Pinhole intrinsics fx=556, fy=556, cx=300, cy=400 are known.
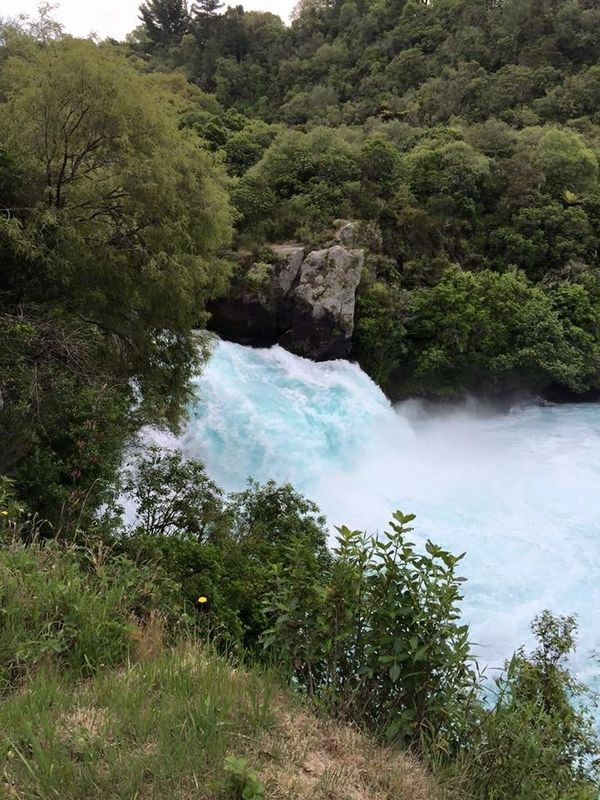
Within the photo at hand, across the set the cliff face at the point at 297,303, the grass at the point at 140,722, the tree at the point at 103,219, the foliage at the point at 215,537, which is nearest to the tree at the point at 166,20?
the cliff face at the point at 297,303

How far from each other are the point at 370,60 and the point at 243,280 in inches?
1050

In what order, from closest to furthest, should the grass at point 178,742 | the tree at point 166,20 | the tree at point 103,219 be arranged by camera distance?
1. the grass at point 178,742
2. the tree at point 103,219
3. the tree at point 166,20

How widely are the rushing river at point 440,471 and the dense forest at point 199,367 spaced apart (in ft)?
2.55

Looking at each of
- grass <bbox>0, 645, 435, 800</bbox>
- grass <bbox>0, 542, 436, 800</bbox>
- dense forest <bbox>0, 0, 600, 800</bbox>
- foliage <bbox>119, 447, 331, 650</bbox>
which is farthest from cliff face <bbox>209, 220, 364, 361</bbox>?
grass <bbox>0, 645, 435, 800</bbox>

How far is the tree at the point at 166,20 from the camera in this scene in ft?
127

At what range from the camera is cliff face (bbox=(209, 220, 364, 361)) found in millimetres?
14086

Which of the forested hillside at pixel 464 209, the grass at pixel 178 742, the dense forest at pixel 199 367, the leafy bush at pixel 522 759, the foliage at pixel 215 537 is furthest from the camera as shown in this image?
the forested hillside at pixel 464 209

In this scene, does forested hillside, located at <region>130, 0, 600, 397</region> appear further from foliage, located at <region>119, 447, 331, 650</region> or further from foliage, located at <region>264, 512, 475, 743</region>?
foliage, located at <region>264, 512, 475, 743</region>

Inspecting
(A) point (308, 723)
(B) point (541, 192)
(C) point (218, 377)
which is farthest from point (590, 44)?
(A) point (308, 723)

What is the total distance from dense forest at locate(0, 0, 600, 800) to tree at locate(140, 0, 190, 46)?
1865cm

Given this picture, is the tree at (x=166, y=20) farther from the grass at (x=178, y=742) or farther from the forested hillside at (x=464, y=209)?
the grass at (x=178, y=742)

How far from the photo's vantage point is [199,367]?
35.9 ft

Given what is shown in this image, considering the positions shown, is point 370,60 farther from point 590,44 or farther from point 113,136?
point 113,136

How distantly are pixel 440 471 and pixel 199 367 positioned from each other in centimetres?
598
